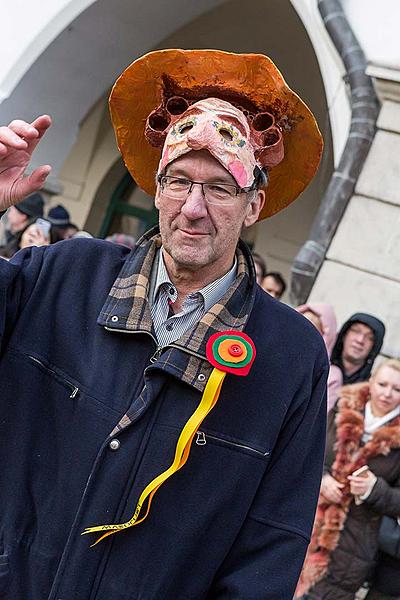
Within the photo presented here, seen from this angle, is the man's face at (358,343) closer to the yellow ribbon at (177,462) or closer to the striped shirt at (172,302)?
the striped shirt at (172,302)

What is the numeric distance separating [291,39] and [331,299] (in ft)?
14.7

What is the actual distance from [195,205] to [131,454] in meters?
0.56

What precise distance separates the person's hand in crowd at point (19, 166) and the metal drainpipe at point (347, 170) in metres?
4.32

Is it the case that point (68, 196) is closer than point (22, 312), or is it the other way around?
point (22, 312)

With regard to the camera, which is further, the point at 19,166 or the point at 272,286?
the point at 272,286

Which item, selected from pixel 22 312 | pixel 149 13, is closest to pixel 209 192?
pixel 22 312

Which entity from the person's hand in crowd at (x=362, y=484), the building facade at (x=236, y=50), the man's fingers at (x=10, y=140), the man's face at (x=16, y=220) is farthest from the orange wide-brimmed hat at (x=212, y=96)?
the man's face at (x=16, y=220)

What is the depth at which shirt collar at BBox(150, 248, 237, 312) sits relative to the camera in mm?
2451

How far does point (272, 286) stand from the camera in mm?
7180

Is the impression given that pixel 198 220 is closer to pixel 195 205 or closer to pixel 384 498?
pixel 195 205

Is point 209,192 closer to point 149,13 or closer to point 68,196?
point 149,13

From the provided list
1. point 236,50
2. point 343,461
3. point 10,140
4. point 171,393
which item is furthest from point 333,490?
point 236,50

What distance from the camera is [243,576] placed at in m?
2.36

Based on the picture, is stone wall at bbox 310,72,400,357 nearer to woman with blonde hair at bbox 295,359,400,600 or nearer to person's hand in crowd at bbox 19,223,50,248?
woman with blonde hair at bbox 295,359,400,600
